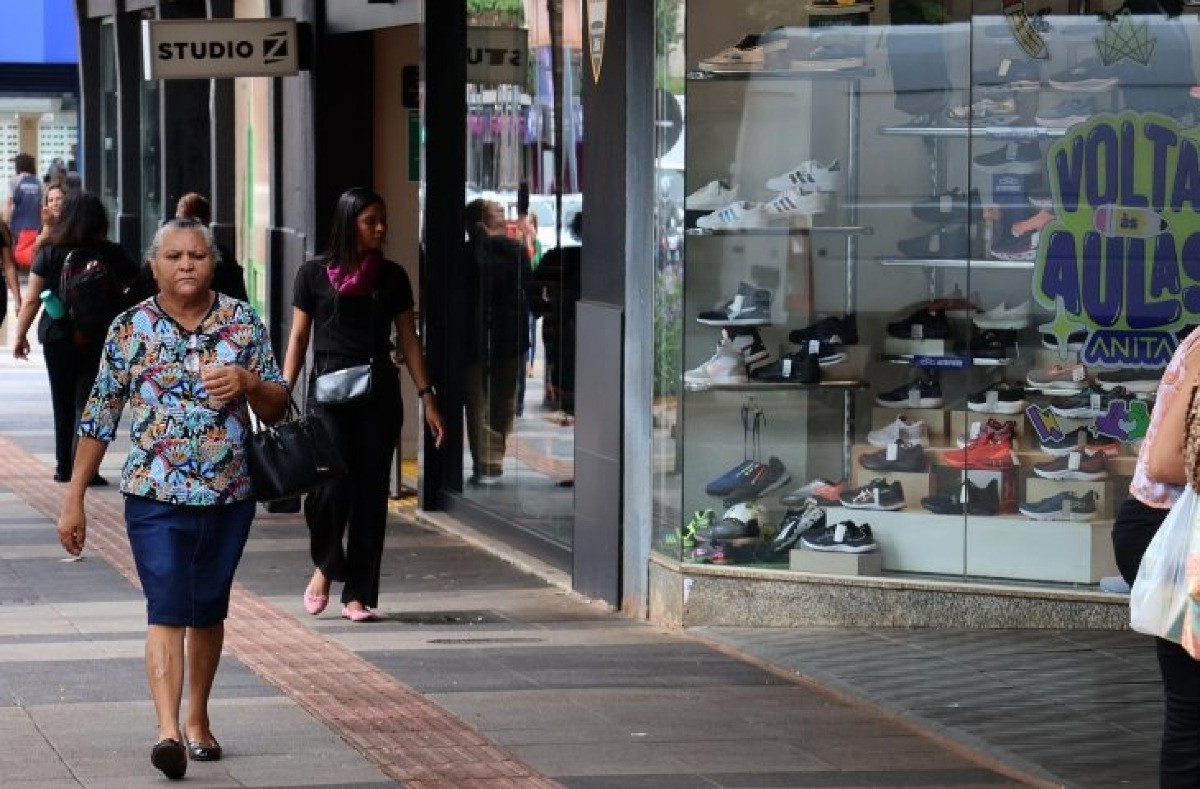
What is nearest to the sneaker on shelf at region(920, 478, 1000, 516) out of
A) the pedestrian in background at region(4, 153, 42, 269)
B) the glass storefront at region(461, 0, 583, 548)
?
the glass storefront at region(461, 0, 583, 548)

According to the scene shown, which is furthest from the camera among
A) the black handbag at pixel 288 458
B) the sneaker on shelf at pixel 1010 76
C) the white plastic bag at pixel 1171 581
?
the sneaker on shelf at pixel 1010 76

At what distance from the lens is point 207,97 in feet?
72.1

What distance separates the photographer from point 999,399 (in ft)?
33.0

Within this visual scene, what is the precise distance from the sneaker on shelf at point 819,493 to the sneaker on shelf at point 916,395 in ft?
1.31

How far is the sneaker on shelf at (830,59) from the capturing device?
995cm

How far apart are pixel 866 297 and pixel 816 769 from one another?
10.7ft

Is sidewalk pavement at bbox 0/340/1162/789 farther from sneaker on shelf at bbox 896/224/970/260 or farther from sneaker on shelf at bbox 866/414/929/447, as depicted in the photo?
sneaker on shelf at bbox 896/224/970/260

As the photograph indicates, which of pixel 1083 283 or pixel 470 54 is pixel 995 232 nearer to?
pixel 1083 283

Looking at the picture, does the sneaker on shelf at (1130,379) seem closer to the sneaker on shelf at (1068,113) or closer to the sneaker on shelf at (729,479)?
the sneaker on shelf at (1068,113)

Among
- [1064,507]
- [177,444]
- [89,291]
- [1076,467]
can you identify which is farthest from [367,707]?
[89,291]

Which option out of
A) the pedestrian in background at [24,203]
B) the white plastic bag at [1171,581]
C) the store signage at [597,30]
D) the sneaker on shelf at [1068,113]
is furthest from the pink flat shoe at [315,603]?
the pedestrian in background at [24,203]

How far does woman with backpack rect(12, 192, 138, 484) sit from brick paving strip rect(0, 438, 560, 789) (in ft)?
11.3

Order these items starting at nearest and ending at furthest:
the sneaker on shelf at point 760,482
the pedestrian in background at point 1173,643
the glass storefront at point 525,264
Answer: the pedestrian in background at point 1173,643, the sneaker on shelf at point 760,482, the glass storefront at point 525,264

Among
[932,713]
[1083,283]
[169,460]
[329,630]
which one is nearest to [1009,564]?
[1083,283]
